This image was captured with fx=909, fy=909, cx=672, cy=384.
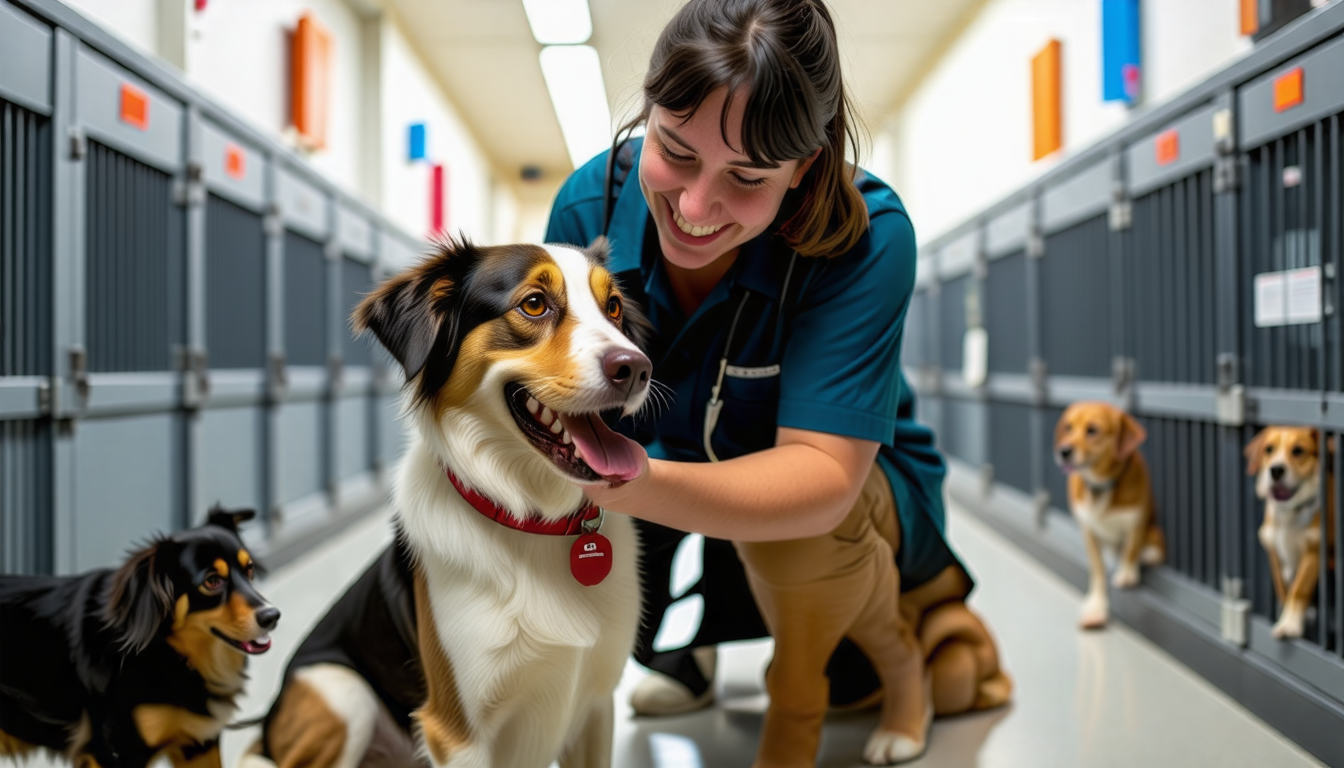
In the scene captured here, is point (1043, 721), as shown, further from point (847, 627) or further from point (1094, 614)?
point (1094, 614)

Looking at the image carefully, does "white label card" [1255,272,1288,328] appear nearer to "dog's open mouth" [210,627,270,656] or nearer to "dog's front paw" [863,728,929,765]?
"dog's front paw" [863,728,929,765]

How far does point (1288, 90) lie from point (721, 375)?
1358 millimetres

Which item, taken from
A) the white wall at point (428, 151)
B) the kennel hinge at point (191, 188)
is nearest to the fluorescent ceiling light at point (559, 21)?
the white wall at point (428, 151)

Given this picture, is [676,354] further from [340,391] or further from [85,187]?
[340,391]

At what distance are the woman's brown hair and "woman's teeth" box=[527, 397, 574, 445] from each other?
1.31 ft

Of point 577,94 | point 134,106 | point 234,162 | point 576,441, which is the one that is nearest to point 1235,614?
point 576,441

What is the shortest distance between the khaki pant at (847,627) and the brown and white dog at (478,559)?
40 centimetres

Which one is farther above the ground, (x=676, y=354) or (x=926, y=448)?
(x=676, y=354)

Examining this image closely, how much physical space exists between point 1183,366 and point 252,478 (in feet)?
9.62

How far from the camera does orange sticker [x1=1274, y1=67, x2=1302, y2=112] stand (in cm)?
180

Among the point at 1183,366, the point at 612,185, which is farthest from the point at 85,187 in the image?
the point at 1183,366

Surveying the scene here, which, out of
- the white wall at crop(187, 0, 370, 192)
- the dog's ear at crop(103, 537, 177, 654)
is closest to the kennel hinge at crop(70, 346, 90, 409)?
the dog's ear at crop(103, 537, 177, 654)

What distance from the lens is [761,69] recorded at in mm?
1077

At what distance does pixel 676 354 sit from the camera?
1489 millimetres
